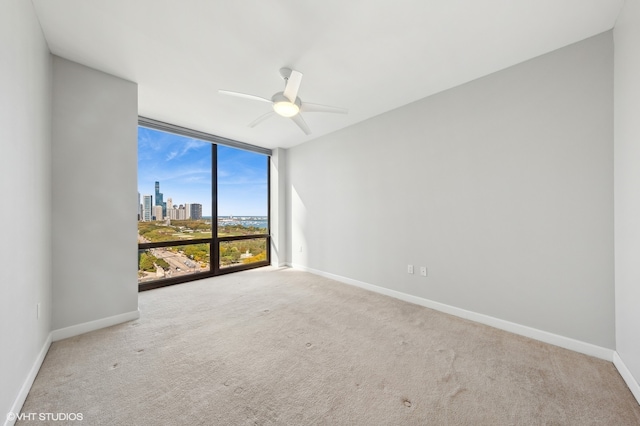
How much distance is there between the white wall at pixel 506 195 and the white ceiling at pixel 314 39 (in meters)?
0.32

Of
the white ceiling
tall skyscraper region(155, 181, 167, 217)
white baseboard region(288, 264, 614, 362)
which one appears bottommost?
white baseboard region(288, 264, 614, 362)

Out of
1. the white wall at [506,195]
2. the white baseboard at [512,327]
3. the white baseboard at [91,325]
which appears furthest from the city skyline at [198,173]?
the white baseboard at [512,327]

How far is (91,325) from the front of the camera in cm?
240

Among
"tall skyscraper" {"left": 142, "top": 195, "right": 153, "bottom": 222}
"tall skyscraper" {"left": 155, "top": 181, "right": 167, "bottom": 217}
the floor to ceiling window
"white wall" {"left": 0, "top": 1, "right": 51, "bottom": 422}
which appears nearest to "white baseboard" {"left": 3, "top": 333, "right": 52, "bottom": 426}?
"white wall" {"left": 0, "top": 1, "right": 51, "bottom": 422}

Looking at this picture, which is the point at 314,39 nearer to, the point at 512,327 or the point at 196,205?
the point at 512,327

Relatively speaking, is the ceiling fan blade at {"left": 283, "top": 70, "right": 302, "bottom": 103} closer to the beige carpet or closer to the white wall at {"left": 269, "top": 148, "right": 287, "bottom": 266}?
the beige carpet

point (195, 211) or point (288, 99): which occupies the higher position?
point (288, 99)

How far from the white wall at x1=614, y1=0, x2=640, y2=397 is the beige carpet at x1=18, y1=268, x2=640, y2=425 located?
1.20 ft

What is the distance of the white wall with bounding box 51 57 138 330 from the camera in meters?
2.27

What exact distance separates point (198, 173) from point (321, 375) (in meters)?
3.91

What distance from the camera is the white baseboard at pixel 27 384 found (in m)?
1.34

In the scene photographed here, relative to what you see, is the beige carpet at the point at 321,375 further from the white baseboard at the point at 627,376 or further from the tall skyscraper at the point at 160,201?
the tall skyscraper at the point at 160,201

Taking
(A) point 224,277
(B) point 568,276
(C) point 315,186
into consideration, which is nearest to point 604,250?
(B) point 568,276

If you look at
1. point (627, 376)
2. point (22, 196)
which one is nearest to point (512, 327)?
point (627, 376)
